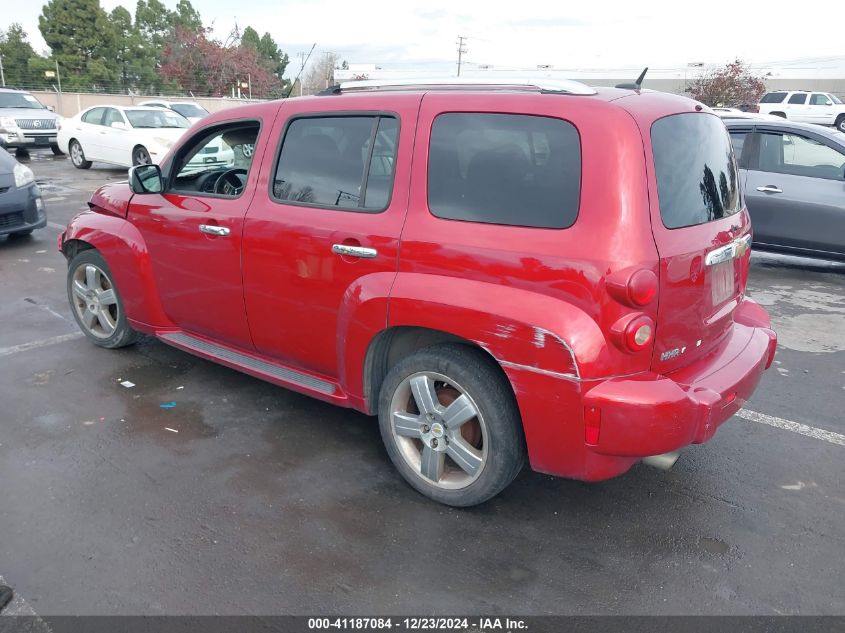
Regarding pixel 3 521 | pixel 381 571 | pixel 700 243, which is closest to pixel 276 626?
pixel 381 571

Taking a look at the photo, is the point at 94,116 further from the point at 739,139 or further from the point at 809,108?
the point at 809,108

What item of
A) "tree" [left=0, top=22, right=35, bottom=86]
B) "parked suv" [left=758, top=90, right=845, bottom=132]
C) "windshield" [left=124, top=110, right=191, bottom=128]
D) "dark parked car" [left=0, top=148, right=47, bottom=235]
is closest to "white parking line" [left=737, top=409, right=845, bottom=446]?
"dark parked car" [left=0, top=148, right=47, bottom=235]

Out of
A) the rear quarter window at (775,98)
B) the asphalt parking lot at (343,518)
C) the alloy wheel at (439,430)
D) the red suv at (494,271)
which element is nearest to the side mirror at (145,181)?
the red suv at (494,271)

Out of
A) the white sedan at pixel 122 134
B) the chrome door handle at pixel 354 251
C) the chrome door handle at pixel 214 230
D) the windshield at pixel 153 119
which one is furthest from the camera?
the windshield at pixel 153 119

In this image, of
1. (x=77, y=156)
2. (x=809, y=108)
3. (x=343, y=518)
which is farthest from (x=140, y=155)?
(x=809, y=108)

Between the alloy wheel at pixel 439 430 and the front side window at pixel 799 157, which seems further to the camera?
the front side window at pixel 799 157

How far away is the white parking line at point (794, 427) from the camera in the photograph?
13.1 ft

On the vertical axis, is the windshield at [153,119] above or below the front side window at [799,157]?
above

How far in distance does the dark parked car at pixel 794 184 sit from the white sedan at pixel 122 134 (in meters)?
11.2

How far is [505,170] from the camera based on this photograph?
295cm

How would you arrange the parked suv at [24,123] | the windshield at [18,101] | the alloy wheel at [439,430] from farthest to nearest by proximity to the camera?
the windshield at [18,101] < the parked suv at [24,123] < the alloy wheel at [439,430]

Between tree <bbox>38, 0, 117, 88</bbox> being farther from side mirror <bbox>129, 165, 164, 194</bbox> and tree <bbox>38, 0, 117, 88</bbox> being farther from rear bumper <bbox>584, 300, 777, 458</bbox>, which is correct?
rear bumper <bbox>584, 300, 777, 458</bbox>

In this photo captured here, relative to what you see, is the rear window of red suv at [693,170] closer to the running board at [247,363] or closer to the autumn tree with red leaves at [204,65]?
the running board at [247,363]

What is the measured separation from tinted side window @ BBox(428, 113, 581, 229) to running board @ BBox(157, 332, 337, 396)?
4.03 feet
